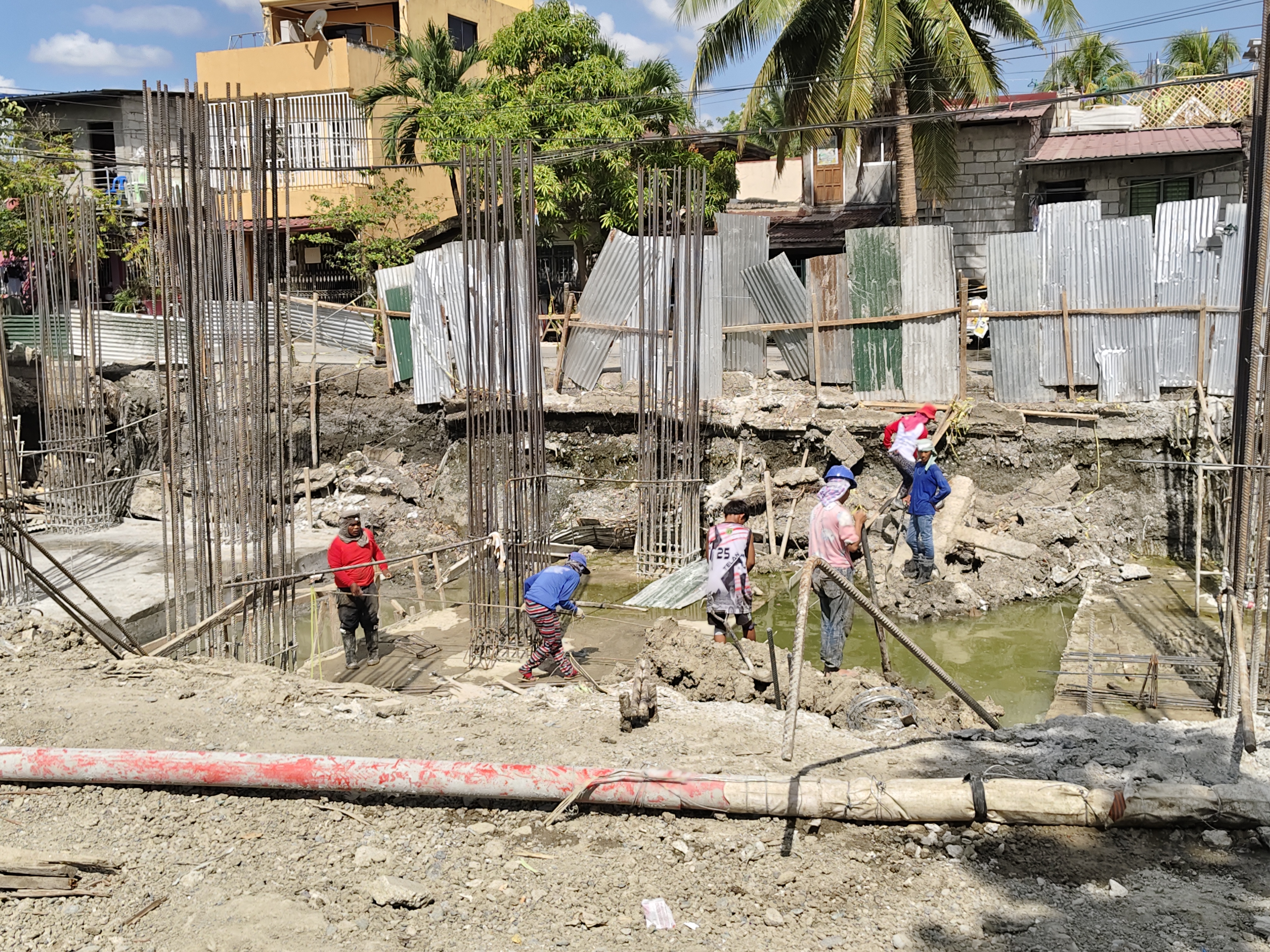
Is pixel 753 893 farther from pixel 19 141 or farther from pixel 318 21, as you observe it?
pixel 318 21

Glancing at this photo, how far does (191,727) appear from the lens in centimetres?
600

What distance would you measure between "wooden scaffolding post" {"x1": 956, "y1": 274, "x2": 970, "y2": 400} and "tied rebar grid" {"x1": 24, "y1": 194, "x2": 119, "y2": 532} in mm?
10625

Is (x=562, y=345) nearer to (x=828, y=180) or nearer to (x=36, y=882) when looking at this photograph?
(x=36, y=882)

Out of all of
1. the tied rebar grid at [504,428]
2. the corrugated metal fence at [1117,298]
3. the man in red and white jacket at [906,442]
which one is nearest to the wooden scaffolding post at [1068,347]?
Answer: the corrugated metal fence at [1117,298]

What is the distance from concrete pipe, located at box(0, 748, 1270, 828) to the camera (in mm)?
4566

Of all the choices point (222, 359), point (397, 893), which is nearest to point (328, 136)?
point (222, 359)

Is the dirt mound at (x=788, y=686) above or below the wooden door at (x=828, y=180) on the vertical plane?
below

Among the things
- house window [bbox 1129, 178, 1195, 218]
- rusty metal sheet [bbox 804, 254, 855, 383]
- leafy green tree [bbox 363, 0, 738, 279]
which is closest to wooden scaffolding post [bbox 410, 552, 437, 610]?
rusty metal sheet [bbox 804, 254, 855, 383]

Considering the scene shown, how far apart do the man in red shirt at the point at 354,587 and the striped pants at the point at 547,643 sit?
1.53 m

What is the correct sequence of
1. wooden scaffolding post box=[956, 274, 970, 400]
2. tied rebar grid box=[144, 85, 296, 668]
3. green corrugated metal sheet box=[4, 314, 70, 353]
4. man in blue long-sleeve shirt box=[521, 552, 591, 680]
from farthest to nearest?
green corrugated metal sheet box=[4, 314, 70, 353] < wooden scaffolding post box=[956, 274, 970, 400] < man in blue long-sleeve shirt box=[521, 552, 591, 680] < tied rebar grid box=[144, 85, 296, 668]

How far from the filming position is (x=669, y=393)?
39.8 feet

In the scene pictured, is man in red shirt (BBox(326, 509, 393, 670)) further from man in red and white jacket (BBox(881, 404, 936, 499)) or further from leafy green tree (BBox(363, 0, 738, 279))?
leafy green tree (BBox(363, 0, 738, 279))

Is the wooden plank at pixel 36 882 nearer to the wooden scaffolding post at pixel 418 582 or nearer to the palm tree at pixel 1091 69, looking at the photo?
the wooden scaffolding post at pixel 418 582

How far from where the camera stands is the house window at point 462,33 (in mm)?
28484
